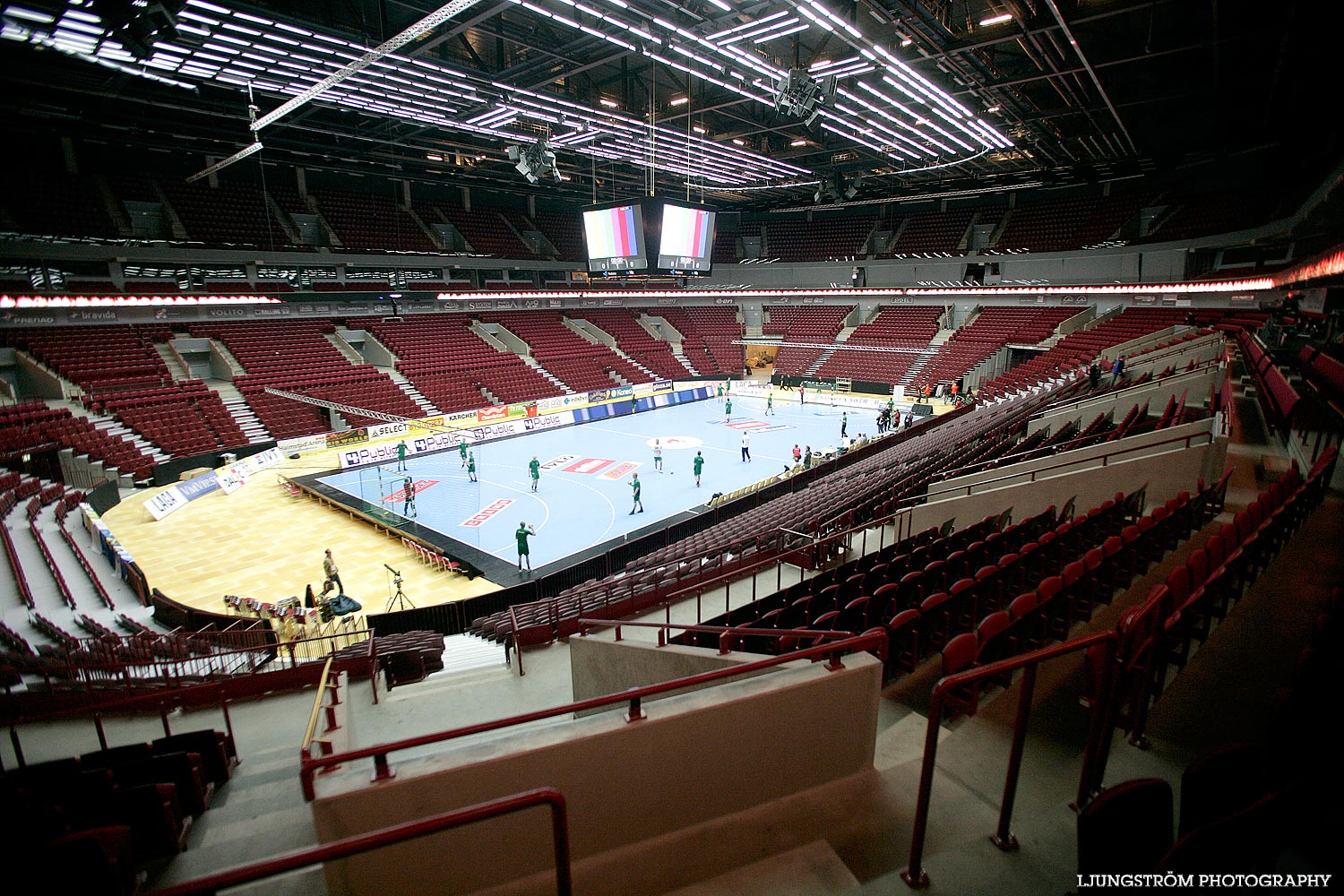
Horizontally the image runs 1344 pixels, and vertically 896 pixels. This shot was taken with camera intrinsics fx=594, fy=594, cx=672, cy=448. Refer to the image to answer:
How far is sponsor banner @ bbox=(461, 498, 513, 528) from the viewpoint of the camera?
58.0 ft

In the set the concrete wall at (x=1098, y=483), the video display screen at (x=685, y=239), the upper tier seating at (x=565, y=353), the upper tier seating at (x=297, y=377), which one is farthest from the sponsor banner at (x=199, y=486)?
the concrete wall at (x=1098, y=483)

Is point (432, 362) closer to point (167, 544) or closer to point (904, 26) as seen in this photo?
point (167, 544)

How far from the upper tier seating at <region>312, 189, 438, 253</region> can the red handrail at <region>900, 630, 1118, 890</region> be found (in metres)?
38.0

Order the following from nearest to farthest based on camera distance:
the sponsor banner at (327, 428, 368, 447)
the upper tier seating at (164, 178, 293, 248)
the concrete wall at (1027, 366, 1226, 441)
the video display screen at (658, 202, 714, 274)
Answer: the concrete wall at (1027, 366, 1226, 441) < the video display screen at (658, 202, 714, 274) < the sponsor banner at (327, 428, 368, 447) < the upper tier seating at (164, 178, 293, 248)

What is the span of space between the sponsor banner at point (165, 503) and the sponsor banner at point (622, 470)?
1340 centimetres

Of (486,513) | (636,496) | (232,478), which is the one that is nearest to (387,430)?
(232,478)

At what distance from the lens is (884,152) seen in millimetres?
25797

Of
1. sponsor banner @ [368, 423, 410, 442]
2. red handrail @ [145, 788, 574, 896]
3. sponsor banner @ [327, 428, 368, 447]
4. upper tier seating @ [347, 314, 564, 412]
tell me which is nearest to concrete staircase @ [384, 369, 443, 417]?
upper tier seating @ [347, 314, 564, 412]

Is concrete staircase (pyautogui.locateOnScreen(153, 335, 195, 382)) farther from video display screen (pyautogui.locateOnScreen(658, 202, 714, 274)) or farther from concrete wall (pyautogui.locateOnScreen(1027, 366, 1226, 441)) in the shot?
concrete wall (pyautogui.locateOnScreen(1027, 366, 1226, 441))

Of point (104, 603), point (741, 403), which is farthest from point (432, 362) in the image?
point (104, 603)

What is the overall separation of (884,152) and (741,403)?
1738 cm

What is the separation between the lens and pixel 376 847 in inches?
68.0

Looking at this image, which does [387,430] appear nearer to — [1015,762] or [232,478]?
[232,478]

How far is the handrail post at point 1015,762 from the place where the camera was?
8.95 ft
